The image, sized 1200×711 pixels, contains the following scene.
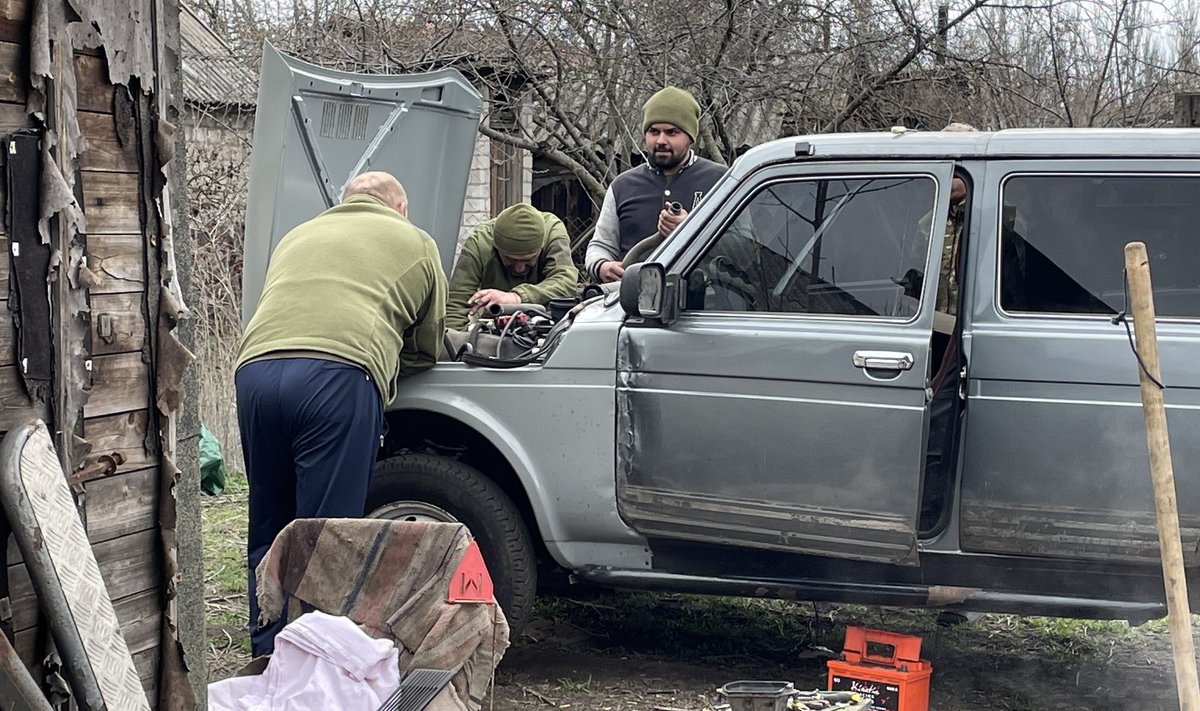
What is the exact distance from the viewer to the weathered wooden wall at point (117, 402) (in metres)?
2.85

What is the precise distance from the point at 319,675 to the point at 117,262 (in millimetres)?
1400

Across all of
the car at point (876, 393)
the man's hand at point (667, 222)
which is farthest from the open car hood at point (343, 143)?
the car at point (876, 393)

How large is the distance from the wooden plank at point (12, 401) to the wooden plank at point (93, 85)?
0.59 metres

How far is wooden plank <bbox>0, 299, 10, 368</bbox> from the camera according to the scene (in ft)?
8.63

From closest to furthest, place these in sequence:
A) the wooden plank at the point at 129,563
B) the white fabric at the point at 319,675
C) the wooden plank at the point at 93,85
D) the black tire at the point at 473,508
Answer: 1. the wooden plank at the point at 93,85
2. the wooden plank at the point at 129,563
3. the white fabric at the point at 319,675
4. the black tire at the point at 473,508

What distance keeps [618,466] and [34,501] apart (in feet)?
8.24

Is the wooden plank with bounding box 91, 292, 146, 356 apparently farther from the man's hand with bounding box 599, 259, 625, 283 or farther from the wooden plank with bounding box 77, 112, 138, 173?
the man's hand with bounding box 599, 259, 625, 283

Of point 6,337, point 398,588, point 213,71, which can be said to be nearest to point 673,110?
point 398,588

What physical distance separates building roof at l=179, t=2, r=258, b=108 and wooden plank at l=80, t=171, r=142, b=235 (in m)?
8.11

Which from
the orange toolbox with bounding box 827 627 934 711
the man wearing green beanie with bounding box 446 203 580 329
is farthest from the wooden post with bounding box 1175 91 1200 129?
the orange toolbox with bounding box 827 627 934 711

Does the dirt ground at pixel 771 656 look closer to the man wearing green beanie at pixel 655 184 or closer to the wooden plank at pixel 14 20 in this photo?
the man wearing green beanie at pixel 655 184

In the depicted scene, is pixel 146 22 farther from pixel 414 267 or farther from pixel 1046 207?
pixel 1046 207

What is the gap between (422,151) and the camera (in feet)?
22.8

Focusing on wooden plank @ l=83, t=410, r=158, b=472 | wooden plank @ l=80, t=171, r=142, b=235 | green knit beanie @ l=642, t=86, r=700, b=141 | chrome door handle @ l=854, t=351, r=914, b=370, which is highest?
green knit beanie @ l=642, t=86, r=700, b=141
